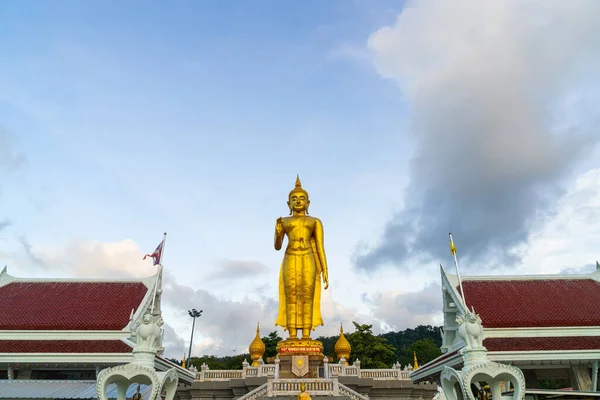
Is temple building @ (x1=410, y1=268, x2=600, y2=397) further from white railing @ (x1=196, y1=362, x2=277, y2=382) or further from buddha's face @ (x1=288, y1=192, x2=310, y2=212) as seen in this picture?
buddha's face @ (x1=288, y1=192, x2=310, y2=212)

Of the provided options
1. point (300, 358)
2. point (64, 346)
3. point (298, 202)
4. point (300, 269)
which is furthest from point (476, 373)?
point (64, 346)

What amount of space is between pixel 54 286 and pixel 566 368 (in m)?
24.7

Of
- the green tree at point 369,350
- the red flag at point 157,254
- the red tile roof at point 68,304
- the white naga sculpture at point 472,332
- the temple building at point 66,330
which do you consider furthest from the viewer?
the green tree at point 369,350

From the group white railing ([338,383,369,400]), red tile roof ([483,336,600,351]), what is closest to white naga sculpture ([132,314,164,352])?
white railing ([338,383,369,400])

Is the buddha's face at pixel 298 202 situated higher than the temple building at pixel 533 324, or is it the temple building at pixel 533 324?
the buddha's face at pixel 298 202

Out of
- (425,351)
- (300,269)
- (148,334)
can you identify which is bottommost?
(148,334)

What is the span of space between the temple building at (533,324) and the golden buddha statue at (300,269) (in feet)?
17.8

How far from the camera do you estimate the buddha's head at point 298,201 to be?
20781 millimetres

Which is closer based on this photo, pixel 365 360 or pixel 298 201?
pixel 298 201

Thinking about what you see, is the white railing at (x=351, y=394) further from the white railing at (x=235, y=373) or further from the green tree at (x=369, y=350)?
the green tree at (x=369, y=350)

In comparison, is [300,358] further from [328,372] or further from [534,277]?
[534,277]

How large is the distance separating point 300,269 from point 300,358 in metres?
4.36

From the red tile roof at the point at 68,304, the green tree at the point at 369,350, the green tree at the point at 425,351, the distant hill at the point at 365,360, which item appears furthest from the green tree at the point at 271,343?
the red tile roof at the point at 68,304

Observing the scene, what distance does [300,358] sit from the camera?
55.7 feet
